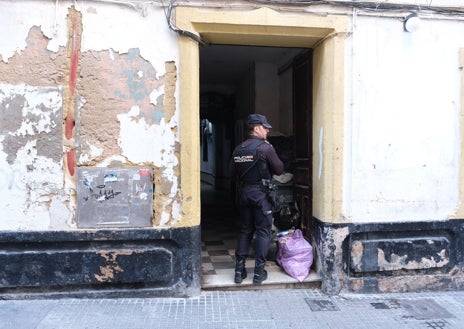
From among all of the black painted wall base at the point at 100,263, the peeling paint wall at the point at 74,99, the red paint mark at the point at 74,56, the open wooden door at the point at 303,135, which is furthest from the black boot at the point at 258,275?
the red paint mark at the point at 74,56

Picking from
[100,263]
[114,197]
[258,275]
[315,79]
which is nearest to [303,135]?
[315,79]

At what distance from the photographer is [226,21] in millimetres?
4199

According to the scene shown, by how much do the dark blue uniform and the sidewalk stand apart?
52 cm

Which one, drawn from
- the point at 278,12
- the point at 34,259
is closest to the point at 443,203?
the point at 278,12

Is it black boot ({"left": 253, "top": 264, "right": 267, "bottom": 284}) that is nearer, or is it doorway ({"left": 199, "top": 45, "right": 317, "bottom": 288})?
black boot ({"left": 253, "top": 264, "right": 267, "bottom": 284})

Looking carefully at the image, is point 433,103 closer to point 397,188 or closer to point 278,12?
point 397,188

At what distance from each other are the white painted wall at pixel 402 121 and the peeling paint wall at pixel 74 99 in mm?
2066

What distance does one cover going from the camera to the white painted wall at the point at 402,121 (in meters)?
4.48

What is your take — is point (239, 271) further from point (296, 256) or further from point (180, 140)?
point (180, 140)

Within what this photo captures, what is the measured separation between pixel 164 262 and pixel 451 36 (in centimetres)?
416

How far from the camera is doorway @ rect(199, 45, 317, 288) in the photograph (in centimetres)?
514

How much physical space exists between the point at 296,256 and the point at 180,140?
1954 mm

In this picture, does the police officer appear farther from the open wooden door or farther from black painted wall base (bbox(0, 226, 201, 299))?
the open wooden door

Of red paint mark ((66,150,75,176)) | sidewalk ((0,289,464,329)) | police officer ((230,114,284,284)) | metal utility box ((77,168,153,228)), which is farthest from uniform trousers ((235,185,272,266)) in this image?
red paint mark ((66,150,75,176))
